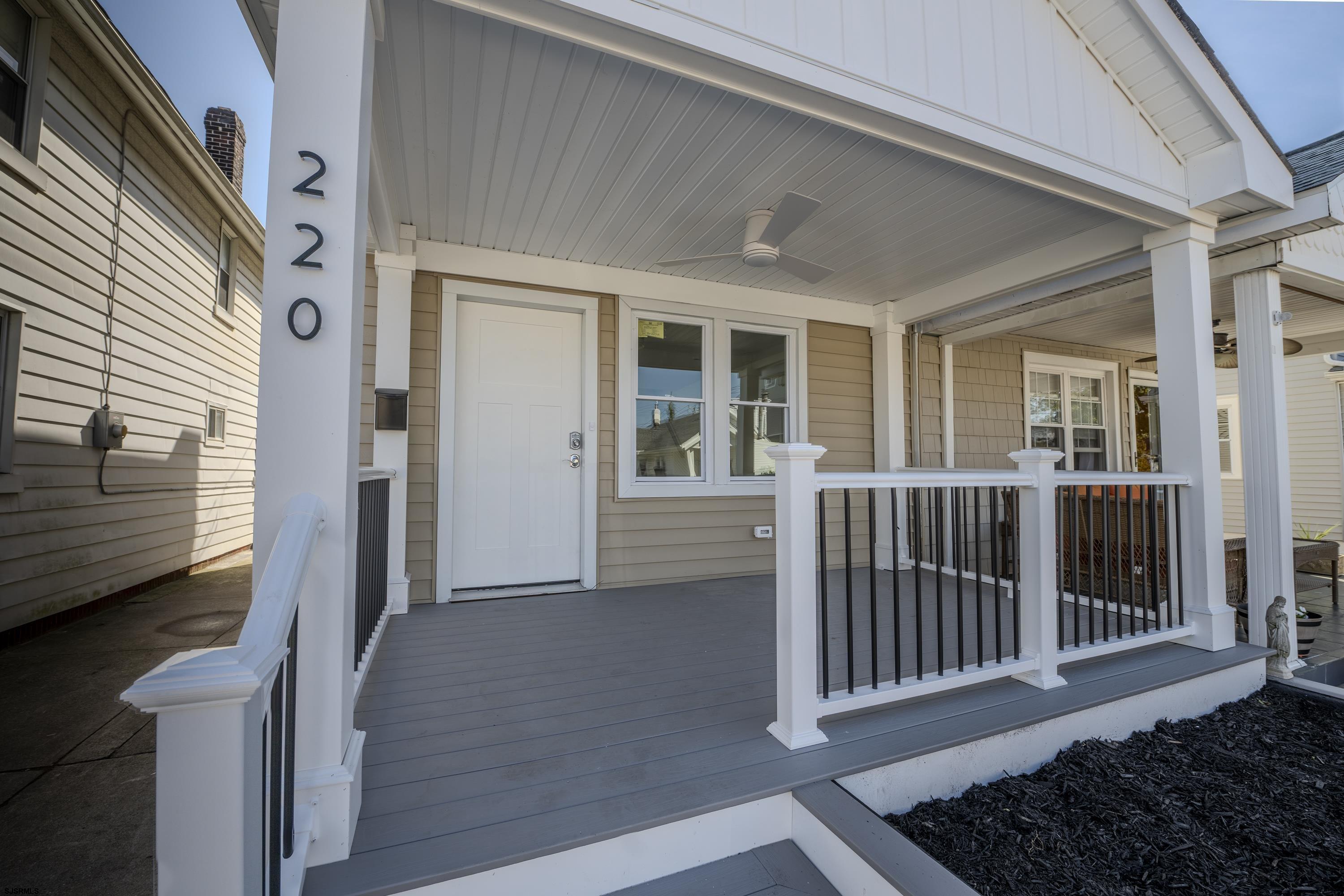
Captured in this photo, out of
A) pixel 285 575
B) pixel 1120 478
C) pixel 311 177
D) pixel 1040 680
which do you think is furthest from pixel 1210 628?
pixel 311 177

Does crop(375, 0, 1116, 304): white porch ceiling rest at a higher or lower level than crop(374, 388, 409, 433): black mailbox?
higher

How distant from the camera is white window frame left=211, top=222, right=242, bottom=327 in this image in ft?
19.6

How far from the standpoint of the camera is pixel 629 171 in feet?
9.00

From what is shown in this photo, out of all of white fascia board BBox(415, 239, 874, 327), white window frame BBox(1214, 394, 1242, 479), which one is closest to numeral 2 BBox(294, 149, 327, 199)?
white fascia board BBox(415, 239, 874, 327)

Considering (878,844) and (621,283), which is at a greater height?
(621,283)

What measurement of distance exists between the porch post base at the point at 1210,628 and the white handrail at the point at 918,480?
152cm

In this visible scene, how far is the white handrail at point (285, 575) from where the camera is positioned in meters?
0.96

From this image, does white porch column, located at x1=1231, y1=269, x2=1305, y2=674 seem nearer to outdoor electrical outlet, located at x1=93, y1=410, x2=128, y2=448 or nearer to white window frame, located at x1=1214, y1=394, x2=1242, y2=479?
white window frame, located at x1=1214, y1=394, x2=1242, y2=479

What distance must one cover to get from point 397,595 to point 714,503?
2.25 metres

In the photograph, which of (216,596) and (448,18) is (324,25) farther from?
(216,596)

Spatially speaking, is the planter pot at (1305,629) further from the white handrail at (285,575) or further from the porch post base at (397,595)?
the porch post base at (397,595)

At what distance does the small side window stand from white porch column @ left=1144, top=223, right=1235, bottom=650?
26.4 ft

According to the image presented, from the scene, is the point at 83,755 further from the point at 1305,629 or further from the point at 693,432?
the point at 1305,629

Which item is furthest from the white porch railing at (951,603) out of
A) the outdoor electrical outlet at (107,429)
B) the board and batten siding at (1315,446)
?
the board and batten siding at (1315,446)
